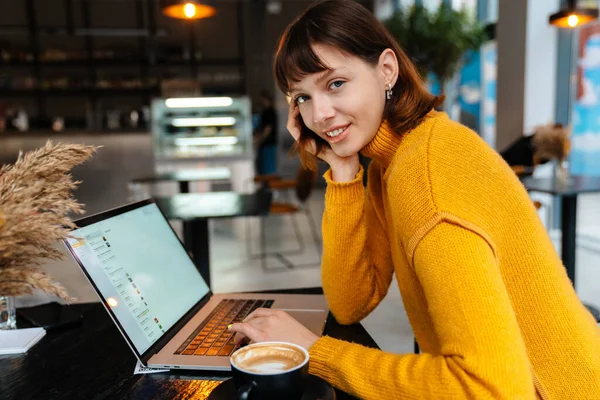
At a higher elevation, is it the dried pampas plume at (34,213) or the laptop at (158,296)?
the dried pampas plume at (34,213)

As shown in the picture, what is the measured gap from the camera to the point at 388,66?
3.18 ft

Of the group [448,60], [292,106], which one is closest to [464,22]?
[448,60]

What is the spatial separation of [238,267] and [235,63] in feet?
19.4

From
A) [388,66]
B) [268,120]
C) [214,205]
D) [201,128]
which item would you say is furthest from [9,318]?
[268,120]

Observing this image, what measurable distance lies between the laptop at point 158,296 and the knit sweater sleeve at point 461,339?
0.89 ft

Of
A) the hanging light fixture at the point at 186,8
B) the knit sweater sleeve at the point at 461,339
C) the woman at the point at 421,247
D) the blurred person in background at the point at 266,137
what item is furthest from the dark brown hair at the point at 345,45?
the blurred person in background at the point at 266,137

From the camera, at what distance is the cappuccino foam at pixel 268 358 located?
25.0 inches

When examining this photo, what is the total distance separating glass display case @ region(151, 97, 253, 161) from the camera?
6285mm

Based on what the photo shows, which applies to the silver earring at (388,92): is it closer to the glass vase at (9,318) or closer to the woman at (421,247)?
the woman at (421,247)

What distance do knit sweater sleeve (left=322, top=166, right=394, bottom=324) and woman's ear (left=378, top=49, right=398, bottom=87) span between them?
0.20m

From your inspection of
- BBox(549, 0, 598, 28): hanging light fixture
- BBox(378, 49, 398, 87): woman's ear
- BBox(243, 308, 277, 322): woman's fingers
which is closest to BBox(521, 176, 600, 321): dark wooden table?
BBox(549, 0, 598, 28): hanging light fixture

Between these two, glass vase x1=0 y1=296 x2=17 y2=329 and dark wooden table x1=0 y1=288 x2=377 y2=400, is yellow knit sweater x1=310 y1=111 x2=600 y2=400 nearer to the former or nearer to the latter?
dark wooden table x1=0 y1=288 x2=377 y2=400

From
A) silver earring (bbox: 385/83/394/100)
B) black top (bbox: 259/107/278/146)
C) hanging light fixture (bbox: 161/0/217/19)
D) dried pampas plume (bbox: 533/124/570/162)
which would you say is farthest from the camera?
black top (bbox: 259/107/278/146)

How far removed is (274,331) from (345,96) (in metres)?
0.43
